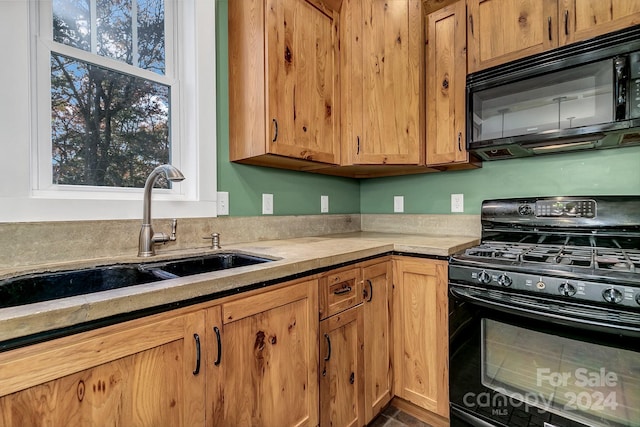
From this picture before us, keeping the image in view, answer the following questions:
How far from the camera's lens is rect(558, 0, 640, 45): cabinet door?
1.27 m

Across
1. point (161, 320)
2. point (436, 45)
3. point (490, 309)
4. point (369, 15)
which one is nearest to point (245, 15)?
point (369, 15)

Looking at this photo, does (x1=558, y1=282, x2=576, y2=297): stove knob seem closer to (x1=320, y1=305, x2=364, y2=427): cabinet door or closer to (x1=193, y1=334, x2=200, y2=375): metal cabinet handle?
(x1=320, y1=305, x2=364, y2=427): cabinet door

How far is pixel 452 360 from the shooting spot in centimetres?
138

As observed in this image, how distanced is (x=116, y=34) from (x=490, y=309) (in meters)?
2.06

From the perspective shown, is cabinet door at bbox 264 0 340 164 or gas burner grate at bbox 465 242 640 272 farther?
cabinet door at bbox 264 0 340 164

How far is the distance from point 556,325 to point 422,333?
599 mm

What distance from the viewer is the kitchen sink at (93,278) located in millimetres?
942

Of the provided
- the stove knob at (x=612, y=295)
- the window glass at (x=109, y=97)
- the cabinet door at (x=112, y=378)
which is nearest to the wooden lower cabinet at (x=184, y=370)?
the cabinet door at (x=112, y=378)

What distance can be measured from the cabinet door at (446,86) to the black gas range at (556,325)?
0.63 metres

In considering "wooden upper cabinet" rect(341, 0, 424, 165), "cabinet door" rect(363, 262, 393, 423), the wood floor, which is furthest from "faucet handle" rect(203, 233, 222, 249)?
the wood floor

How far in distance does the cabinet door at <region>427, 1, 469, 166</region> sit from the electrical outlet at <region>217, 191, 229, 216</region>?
4.09 ft

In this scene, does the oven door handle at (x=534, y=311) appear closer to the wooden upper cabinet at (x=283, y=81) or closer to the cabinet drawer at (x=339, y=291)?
the cabinet drawer at (x=339, y=291)

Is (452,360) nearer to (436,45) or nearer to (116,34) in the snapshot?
(436,45)

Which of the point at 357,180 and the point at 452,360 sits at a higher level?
the point at 357,180
